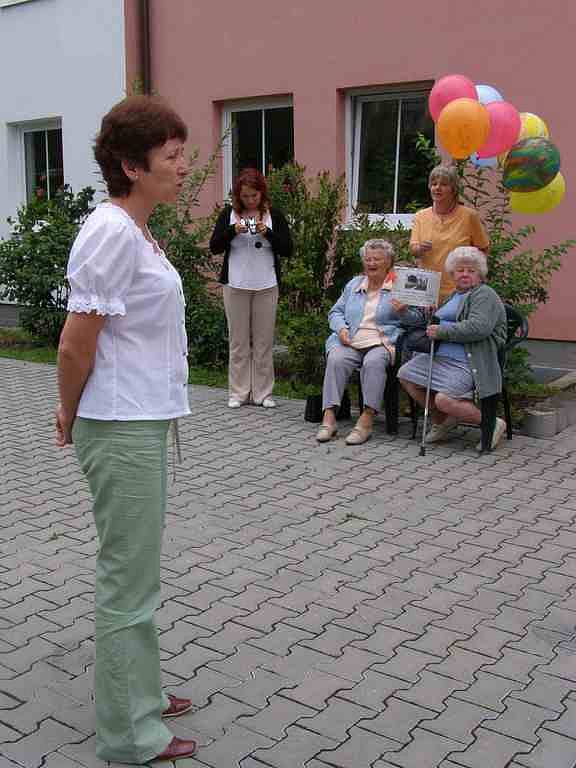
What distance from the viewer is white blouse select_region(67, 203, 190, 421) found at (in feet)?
8.26

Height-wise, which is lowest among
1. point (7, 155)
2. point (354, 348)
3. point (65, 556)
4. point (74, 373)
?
point (65, 556)

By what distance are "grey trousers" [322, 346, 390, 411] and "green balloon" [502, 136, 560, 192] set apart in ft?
4.84

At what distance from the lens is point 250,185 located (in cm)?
734

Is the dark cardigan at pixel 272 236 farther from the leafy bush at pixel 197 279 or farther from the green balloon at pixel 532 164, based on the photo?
the green balloon at pixel 532 164

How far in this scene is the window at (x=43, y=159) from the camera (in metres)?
13.9

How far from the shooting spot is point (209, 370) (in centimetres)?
→ 940

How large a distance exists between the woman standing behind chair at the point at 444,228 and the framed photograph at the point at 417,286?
0.31 meters

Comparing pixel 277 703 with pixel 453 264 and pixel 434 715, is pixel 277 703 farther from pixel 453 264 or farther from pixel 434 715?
pixel 453 264

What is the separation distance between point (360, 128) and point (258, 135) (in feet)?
4.88

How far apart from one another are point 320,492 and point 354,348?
5.10 ft

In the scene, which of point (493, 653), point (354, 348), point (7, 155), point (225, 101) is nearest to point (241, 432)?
point (354, 348)

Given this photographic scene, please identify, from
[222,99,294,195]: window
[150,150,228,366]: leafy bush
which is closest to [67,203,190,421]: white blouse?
[150,150,228,366]: leafy bush

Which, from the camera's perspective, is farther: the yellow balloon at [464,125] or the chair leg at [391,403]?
the chair leg at [391,403]

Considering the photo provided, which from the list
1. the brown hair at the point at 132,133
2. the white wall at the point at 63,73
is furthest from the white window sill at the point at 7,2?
the brown hair at the point at 132,133
